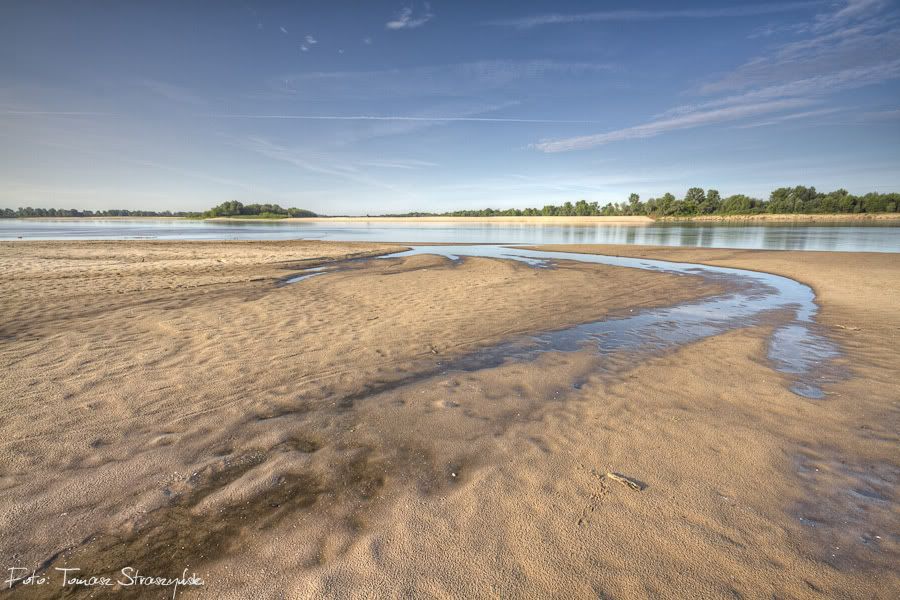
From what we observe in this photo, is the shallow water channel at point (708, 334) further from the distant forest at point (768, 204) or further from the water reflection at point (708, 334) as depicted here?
the distant forest at point (768, 204)

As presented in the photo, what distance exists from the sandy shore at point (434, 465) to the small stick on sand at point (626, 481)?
0.22 feet

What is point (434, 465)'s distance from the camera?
3727 mm

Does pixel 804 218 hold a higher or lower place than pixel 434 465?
higher

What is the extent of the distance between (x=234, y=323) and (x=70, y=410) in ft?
13.0

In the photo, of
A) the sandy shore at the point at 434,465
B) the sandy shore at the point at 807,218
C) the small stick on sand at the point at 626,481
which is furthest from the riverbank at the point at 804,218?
the small stick on sand at the point at 626,481

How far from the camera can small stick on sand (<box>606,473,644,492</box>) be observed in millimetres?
3322

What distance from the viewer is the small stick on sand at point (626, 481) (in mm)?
3322

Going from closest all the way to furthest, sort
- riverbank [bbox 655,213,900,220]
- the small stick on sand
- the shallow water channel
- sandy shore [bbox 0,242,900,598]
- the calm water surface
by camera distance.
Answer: sandy shore [bbox 0,242,900,598]
the small stick on sand
the shallow water channel
the calm water surface
riverbank [bbox 655,213,900,220]

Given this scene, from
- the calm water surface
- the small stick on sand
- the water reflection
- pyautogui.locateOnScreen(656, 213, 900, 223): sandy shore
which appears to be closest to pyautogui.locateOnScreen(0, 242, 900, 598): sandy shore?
the small stick on sand

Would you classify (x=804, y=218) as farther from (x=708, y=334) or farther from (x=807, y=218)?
(x=708, y=334)

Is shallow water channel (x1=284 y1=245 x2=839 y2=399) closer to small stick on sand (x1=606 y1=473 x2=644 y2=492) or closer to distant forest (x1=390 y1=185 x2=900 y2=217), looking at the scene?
small stick on sand (x1=606 y1=473 x2=644 y2=492)

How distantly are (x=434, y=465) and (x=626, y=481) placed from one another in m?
1.80

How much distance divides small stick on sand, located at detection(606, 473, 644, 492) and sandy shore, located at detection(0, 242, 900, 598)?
67mm

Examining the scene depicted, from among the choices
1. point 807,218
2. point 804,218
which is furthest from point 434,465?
point 807,218
